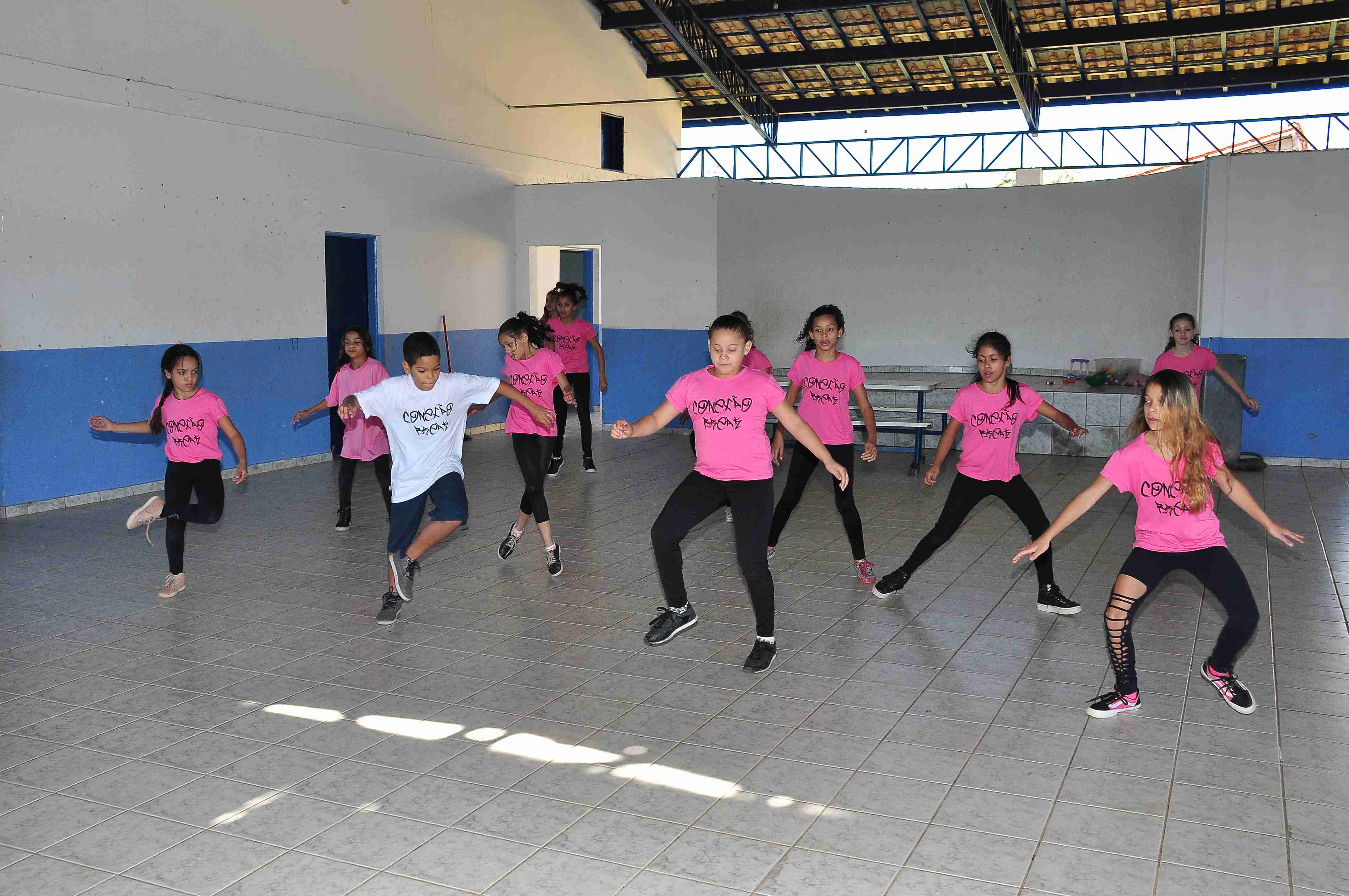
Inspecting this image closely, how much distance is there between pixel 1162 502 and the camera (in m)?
4.25

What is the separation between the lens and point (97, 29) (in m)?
8.94

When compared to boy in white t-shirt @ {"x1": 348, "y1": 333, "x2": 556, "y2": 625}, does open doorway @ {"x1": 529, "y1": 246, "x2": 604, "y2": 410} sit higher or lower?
higher

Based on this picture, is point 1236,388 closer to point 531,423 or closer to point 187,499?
point 531,423

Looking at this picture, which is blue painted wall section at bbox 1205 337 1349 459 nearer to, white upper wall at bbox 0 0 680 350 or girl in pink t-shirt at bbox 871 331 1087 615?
girl in pink t-shirt at bbox 871 331 1087 615

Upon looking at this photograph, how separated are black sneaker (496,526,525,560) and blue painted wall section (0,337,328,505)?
4250mm

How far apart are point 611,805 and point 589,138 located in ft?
48.7

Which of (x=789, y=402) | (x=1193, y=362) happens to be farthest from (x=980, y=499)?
(x=1193, y=362)

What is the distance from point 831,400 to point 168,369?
12.5ft

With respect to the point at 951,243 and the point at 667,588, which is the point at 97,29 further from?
the point at 951,243

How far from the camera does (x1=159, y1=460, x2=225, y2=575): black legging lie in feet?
20.1

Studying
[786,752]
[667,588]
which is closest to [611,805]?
[786,752]

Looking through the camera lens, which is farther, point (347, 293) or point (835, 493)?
point (347, 293)

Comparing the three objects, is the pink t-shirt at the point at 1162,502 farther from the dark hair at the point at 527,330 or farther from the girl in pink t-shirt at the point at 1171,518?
the dark hair at the point at 527,330

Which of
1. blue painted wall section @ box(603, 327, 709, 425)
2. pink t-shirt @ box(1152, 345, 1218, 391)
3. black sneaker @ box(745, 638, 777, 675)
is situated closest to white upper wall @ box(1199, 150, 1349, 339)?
pink t-shirt @ box(1152, 345, 1218, 391)
